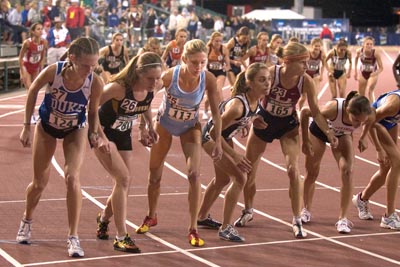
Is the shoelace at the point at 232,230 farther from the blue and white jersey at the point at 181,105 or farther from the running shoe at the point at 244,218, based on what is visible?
the blue and white jersey at the point at 181,105

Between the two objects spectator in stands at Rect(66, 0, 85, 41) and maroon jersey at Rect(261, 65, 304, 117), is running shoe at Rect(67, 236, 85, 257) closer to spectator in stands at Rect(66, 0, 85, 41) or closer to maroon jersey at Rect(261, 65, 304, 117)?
maroon jersey at Rect(261, 65, 304, 117)

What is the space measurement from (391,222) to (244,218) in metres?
1.61

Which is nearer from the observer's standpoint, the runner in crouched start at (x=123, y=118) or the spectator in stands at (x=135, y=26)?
the runner in crouched start at (x=123, y=118)

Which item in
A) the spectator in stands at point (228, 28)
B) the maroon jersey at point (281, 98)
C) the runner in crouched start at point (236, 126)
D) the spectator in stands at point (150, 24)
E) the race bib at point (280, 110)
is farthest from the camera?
the spectator in stands at point (228, 28)

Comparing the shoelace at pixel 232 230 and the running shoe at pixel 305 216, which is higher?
the shoelace at pixel 232 230

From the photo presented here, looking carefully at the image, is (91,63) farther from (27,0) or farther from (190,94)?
(27,0)

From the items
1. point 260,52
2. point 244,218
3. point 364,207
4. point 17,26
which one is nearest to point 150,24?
point 17,26

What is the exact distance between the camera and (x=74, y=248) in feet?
28.2

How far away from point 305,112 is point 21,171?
5190 millimetres

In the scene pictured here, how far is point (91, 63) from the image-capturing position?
838 centimetres

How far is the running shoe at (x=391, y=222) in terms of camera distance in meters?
10.4

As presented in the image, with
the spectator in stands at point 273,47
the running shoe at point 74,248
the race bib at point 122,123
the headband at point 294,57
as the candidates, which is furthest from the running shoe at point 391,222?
the spectator in stands at point 273,47

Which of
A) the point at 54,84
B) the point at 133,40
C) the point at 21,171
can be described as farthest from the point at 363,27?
the point at 54,84

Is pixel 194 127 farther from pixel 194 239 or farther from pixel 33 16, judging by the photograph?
pixel 33 16
